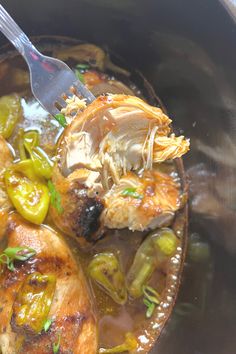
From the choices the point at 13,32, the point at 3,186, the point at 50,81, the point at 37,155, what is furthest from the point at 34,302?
the point at 13,32

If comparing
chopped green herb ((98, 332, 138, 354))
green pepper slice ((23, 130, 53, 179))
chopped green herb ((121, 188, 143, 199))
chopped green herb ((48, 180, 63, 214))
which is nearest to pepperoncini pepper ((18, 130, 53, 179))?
green pepper slice ((23, 130, 53, 179))

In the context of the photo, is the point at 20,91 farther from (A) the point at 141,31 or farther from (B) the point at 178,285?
(B) the point at 178,285

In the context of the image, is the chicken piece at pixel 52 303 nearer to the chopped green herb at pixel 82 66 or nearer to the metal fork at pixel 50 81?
the metal fork at pixel 50 81

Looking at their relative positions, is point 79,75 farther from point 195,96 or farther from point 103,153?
point 103,153

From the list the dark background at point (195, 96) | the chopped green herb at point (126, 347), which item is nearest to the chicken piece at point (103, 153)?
the dark background at point (195, 96)

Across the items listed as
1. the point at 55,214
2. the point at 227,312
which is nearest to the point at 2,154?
the point at 55,214

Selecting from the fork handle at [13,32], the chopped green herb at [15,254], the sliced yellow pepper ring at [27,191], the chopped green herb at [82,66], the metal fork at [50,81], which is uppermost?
the fork handle at [13,32]

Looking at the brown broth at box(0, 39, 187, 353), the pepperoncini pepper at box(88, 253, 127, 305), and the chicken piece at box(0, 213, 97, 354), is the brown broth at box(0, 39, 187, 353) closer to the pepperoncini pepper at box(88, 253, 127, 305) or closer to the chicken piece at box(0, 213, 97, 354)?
the pepperoncini pepper at box(88, 253, 127, 305)
